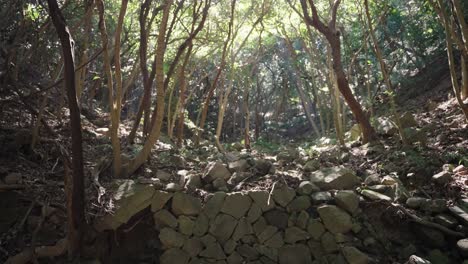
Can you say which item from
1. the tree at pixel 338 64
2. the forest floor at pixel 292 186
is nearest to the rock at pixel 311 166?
the forest floor at pixel 292 186

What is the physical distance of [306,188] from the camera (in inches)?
198

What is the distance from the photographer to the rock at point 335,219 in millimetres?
4652

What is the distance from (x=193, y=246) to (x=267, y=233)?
96 cm

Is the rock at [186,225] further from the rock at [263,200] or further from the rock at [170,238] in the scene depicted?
the rock at [263,200]

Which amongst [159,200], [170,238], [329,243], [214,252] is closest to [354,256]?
[329,243]

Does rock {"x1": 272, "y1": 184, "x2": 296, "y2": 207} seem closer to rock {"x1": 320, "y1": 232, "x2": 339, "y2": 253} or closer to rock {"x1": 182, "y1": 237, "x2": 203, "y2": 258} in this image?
rock {"x1": 320, "y1": 232, "x2": 339, "y2": 253}

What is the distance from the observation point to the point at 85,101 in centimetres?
1268

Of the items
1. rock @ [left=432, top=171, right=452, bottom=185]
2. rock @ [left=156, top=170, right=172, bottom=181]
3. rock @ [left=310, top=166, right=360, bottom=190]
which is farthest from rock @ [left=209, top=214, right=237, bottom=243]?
rock @ [left=432, top=171, right=452, bottom=185]

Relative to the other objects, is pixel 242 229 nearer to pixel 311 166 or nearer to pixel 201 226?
pixel 201 226

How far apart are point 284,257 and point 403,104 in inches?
449

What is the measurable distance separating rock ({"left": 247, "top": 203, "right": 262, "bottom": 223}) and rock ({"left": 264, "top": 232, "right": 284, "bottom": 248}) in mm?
313

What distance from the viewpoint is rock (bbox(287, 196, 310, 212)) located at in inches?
194

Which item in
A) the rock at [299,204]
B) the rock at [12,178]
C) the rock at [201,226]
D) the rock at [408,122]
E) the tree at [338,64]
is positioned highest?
the tree at [338,64]

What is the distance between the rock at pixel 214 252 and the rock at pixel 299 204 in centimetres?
102
